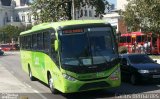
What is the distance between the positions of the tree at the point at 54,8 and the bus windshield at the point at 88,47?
24.0m

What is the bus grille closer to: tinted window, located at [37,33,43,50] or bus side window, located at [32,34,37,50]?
tinted window, located at [37,33,43,50]

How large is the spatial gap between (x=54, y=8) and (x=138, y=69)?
22.9m

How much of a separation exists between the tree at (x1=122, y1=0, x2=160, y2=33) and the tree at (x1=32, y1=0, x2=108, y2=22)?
2.86 meters

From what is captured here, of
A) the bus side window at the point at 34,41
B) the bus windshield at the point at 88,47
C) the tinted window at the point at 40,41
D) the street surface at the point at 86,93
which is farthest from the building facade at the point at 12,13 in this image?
the bus windshield at the point at 88,47

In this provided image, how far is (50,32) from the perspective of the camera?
1656cm

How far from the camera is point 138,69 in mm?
18219

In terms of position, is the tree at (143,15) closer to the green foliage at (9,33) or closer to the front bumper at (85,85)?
the front bumper at (85,85)

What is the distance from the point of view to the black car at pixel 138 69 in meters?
18.0

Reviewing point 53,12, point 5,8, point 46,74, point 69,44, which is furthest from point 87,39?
point 5,8

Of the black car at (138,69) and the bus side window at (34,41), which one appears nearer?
the black car at (138,69)

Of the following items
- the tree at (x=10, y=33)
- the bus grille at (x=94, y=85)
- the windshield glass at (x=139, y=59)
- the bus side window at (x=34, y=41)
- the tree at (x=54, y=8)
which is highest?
the tree at (x=54, y=8)

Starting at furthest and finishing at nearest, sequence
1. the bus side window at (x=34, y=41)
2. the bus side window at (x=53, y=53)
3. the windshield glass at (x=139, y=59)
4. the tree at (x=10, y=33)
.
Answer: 1. the tree at (x=10, y=33)
2. the bus side window at (x=34, y=41)
3. the windshield glass at (x=139, y=59)
4. the bus side window at (x=53, y=53)

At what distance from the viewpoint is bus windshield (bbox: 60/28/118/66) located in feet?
49.8

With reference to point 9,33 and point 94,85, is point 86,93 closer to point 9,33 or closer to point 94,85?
point 94,85
